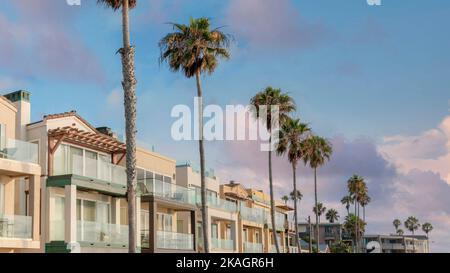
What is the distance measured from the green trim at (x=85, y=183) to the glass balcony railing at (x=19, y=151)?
227 centimetres

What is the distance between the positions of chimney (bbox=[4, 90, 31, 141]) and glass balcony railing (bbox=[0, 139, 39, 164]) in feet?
12.6

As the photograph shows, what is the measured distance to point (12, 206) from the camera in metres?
32.4

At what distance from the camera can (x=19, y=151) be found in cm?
3134

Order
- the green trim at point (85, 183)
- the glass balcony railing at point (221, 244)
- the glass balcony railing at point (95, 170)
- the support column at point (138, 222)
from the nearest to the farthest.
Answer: the green trim at point (85, 183), the glass balcony railing at point (95, 170), the support column at point (138, 222), the glass balcony railing at point (221, 244)

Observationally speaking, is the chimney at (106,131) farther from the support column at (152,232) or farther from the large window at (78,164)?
the support column at (152,232)

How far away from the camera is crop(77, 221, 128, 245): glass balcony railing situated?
34.0m

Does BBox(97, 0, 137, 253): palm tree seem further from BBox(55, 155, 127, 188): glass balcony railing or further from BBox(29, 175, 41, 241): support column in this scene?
BBox(55, 155, 127, 188): glass balcony railing

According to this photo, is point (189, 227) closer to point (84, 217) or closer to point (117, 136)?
point (117, 136)

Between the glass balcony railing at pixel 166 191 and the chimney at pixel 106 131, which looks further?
the chimney at pixel 106 131

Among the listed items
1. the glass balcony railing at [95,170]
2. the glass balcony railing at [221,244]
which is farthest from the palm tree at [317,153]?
the glass balcony railing at [95,170]

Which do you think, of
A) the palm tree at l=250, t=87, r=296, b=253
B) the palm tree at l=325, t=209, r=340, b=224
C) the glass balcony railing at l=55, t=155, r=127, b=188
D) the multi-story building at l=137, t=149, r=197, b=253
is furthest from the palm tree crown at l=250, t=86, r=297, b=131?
the palm tree at l=325, t=209, r=340, b=224

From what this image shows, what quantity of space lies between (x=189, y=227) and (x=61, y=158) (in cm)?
1780

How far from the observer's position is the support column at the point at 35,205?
101ft
